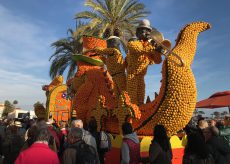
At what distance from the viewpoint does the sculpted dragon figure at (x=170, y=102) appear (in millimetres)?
6043

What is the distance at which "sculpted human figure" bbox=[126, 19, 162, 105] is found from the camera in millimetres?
6598

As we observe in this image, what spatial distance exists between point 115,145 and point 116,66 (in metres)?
2.08

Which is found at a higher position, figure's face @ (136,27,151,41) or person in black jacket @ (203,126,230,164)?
figure's face @ (136,27,151,41)

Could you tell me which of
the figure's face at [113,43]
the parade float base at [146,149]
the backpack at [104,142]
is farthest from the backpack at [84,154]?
the figure's face at [113,43]

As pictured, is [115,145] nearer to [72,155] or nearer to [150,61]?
[150,61]

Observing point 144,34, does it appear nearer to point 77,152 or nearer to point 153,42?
point 153,42

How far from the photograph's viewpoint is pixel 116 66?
741 centimetres

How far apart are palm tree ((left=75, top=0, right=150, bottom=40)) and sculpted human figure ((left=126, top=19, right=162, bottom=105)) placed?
1108cm

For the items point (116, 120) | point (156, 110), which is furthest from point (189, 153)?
point (116, 120)

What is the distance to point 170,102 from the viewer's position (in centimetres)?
607

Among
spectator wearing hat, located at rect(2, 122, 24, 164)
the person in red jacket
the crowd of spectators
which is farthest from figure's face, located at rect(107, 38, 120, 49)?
the person in red jacket

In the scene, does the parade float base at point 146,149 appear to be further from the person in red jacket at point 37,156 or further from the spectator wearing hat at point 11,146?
the person in red jacket at point 37,156

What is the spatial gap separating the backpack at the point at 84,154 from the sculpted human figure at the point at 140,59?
12.1ft

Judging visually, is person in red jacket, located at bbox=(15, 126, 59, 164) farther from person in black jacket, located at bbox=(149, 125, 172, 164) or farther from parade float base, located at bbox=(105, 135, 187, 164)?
parade float base, located at bbox=(105, 135, 187, 164)
